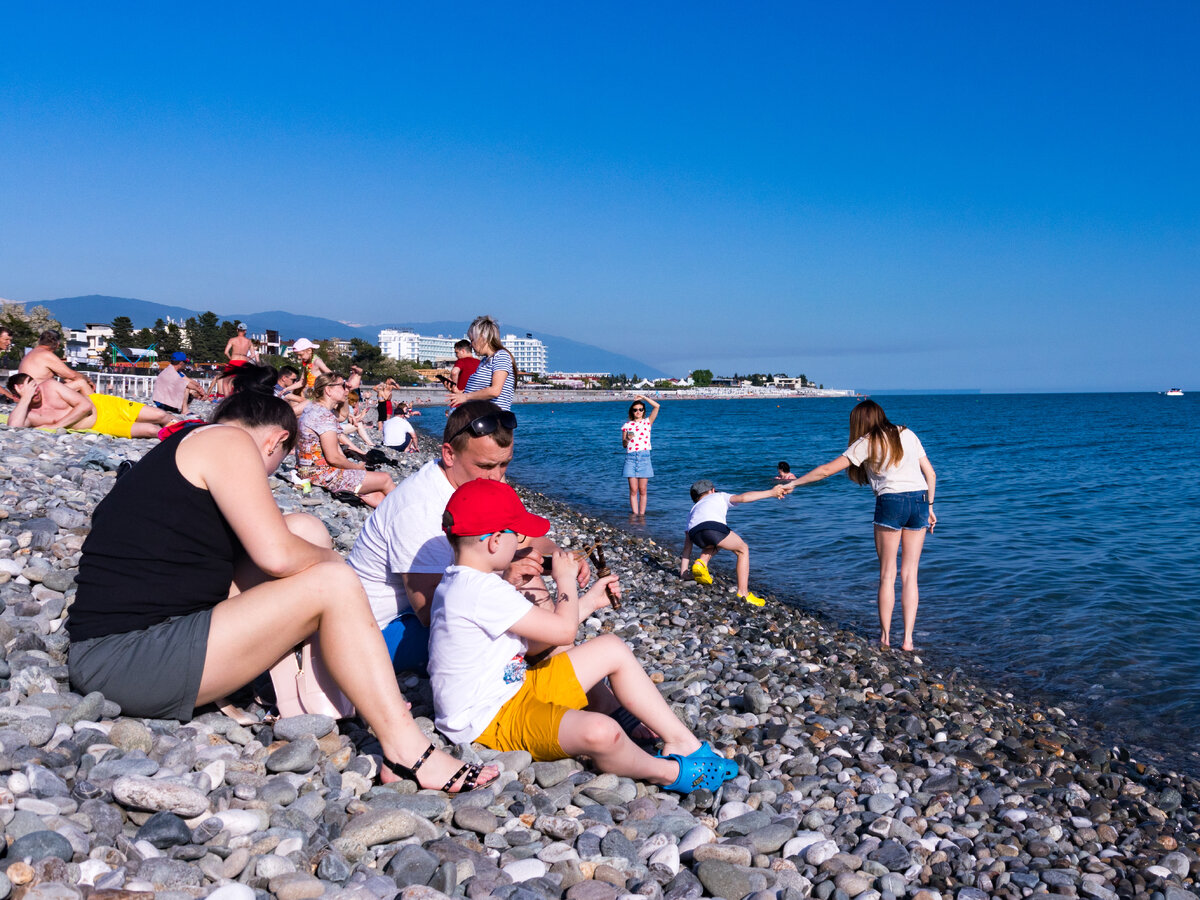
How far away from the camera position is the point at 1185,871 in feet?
12.7

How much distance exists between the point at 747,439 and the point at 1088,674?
136ft

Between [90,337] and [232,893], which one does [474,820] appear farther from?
[90,337]

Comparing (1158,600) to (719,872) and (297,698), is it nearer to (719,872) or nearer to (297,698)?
(719,872)

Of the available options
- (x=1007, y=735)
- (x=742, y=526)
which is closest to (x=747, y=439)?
(x=742, y=526)

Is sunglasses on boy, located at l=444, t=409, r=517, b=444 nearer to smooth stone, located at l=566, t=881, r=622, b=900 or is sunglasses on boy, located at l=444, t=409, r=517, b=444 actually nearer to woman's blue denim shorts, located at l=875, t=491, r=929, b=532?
smooth stone, located at l=566, t=881, r=622, b=900

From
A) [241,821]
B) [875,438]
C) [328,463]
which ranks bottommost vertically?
[241,821]

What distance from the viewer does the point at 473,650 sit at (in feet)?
12.1

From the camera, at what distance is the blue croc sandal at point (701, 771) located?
12.5ft

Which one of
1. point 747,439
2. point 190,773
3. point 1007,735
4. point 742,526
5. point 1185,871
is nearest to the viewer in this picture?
point 190,773

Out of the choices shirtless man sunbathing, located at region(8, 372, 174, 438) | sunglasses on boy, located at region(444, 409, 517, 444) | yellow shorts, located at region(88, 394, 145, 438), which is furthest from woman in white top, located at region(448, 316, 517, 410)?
yellow shorts, located at region(88, 394, 145, 438)

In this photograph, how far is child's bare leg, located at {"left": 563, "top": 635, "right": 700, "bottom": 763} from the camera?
380cm

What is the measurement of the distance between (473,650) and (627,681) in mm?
733

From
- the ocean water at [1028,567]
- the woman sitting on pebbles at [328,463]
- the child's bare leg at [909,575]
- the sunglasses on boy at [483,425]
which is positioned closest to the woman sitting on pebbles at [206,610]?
the sunglasses on boy at [483,425]

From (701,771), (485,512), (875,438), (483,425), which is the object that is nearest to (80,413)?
(483,425)
